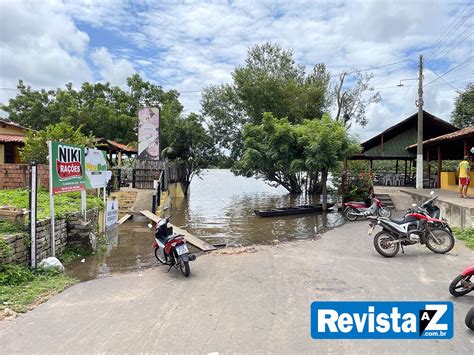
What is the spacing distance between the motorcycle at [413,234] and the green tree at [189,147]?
19.8m

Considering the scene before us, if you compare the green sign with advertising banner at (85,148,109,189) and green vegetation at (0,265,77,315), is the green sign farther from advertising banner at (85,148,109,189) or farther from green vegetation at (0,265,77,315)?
green vegetation at (0,265,77,315)

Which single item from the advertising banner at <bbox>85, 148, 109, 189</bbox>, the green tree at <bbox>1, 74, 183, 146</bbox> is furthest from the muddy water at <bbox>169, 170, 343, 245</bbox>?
the green tree at <bbox>1, 74, 183, 146</bbox>

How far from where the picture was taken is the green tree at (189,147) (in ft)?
89.0

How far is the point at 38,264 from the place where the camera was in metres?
6.62

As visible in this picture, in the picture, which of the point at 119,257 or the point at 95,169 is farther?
the point at 95,169

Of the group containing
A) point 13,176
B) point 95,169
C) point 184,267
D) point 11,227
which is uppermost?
point 95,169

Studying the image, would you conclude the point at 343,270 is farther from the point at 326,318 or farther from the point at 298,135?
the point at 298,135

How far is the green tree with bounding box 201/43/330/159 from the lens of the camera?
27.6m

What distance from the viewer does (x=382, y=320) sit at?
434 centimetres

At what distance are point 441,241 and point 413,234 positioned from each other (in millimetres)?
617

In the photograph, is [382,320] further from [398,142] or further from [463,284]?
[398,142]

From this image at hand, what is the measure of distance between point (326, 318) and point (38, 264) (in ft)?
16.4

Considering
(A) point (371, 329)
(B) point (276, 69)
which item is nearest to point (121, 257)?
(A) point (371, 329)

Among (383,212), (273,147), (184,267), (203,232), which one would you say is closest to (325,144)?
(273,147)
